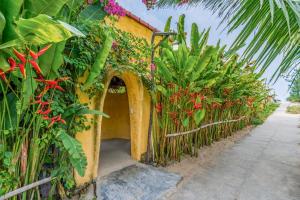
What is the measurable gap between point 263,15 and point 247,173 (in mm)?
4466

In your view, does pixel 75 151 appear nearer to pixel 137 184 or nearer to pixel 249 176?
pixel 137 184

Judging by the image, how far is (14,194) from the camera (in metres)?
2.38

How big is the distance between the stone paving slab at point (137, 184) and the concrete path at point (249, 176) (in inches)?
9.7

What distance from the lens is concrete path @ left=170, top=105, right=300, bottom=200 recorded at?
409 centimetres

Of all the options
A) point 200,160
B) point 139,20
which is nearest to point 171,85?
point 139,20

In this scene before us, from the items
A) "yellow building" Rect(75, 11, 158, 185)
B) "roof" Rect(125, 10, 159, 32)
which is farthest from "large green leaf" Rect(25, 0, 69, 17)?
"roof" Rect(125, 10, 159, 32)

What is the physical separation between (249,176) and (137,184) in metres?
2.60

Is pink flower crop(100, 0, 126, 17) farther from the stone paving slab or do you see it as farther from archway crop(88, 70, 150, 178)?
the stone paving slab

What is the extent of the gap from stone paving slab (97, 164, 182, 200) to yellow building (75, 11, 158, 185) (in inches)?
12.9

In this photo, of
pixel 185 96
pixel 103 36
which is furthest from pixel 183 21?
pixel 103 36

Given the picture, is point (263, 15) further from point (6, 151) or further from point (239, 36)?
point (6, 151)

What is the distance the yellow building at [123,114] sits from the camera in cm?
374

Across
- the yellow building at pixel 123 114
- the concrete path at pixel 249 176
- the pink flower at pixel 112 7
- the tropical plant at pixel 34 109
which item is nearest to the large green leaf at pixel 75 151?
the tropical plant at pixel 34 109

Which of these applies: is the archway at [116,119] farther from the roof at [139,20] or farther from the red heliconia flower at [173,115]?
the red heliconia flower at [173,115]
